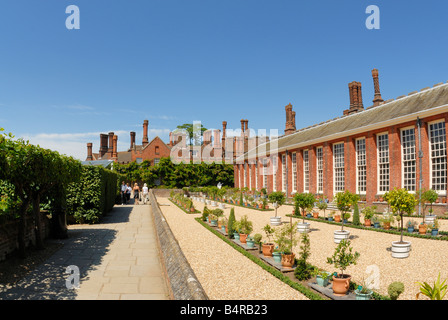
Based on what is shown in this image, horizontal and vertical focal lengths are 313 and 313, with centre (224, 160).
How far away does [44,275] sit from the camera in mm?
6930

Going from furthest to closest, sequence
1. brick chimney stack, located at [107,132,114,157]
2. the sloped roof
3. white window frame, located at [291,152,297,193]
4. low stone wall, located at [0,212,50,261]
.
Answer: brick chimney stack, located at [107,132,114,157], white window frame, located at [291,152,297,193], the sloped roof, low stone wall, located at [0,212,50,261]

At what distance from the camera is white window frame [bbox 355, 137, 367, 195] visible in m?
22.8

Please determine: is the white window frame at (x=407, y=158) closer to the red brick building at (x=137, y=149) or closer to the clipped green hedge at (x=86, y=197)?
the clipped green hedge at (x=86, y=197)

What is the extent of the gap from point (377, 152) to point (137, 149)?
4755cm

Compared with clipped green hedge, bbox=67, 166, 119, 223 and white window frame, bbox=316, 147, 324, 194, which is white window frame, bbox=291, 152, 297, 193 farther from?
clipped green hedge, bbox=67, 166, 119, 223

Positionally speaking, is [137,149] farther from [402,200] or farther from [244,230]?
[402,200]

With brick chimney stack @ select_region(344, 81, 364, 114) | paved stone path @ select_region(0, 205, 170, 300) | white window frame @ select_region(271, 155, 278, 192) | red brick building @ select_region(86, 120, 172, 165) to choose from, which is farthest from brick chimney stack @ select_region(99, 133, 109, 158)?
paved stone path @ select_region(0, 205, 170, 300)

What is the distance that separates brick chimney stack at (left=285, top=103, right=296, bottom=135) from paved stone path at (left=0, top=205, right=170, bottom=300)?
3354 cm

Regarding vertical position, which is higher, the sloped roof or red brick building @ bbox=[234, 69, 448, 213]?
the sloped roof

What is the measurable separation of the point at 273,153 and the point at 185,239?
25.2m

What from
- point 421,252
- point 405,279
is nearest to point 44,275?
point 405,279

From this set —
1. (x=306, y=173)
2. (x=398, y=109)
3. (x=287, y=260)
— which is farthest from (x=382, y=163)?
(x=287, y=260)

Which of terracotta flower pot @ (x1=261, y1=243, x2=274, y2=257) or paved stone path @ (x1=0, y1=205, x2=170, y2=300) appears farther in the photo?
terracotta flower pot @ (x1=261, y1=243, x2=274, y2=257)

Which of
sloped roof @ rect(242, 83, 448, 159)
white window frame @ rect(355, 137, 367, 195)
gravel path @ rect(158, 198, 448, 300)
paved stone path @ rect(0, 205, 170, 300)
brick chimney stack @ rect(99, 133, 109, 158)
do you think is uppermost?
brick chimney stack @ rect(99, 133, 109, 158)
